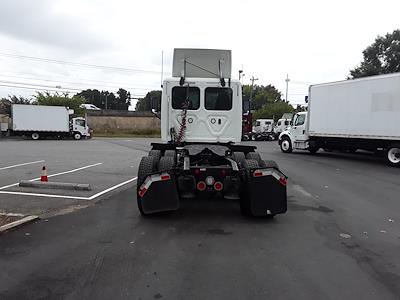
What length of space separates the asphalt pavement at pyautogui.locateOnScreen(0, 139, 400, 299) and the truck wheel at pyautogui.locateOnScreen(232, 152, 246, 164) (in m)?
1.02

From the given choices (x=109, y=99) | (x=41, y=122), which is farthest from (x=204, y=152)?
(x=109, y=99)

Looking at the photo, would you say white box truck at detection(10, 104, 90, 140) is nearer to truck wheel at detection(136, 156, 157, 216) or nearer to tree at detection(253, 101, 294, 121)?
truck wheel at detection(136, 156, 157, 216)

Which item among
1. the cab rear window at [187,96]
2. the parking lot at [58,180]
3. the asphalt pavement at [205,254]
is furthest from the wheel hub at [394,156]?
the cab rear window at [187,96]

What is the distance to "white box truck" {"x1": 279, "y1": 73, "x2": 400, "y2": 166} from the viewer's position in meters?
18.5

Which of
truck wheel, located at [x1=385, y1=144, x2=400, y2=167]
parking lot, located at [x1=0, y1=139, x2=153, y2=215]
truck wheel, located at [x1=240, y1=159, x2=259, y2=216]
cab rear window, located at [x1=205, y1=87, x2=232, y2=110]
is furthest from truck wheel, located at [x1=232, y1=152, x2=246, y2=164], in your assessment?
truck wheel, located at [x1=385, y1=144, x2=400, y2=167]

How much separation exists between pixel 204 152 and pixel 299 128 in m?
17.2

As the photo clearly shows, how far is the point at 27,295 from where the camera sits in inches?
161

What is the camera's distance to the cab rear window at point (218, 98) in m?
9.72

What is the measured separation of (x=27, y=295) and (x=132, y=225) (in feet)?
9.84

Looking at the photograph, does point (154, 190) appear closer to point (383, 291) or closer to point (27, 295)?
point (27, 295)

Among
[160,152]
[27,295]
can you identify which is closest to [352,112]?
[160,152]

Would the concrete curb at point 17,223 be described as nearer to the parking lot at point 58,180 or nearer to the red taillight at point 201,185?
the parking lot at point 58,180

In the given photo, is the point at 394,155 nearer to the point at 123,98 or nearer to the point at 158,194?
the point at 158,194

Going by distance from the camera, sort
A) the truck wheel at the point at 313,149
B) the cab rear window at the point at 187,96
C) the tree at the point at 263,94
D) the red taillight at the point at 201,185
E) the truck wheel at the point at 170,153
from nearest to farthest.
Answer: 1. the red taillight at the point at 201,185
2. the truck wheel at the point at 170,153
3. the cab rear window at the point at 187,96
4. the truck wheel at the point at 313,149
5. the tree at the point at 263,94
